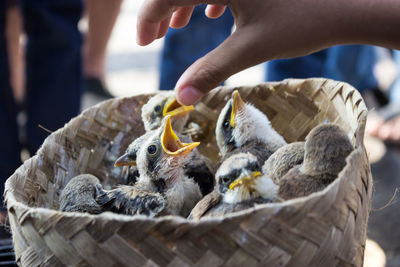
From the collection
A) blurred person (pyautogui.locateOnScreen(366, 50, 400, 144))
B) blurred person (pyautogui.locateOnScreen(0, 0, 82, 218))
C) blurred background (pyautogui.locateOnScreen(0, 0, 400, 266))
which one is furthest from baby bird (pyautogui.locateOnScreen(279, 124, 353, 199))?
blurred person (pyautogui.locateOnScreen(366, 50, 400, 144))

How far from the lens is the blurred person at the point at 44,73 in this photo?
13.4ft

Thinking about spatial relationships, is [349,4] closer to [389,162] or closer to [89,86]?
[389,162]

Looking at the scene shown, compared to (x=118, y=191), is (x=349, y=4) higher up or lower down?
higher up

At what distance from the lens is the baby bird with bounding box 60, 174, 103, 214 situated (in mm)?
2027

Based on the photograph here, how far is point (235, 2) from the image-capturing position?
1771 mm

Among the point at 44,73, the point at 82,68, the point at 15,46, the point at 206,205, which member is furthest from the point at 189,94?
the point at 15,46

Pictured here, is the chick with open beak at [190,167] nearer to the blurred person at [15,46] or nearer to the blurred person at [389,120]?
the blurred person at [15,46]

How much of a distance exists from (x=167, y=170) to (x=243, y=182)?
0.50 metres

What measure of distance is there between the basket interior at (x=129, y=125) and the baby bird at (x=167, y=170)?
0.28 m

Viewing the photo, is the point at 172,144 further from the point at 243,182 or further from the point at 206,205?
the point at 243,182

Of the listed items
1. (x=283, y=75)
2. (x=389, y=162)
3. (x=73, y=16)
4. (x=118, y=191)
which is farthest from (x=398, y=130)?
(x=118, y=191)

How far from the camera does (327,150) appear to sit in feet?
5.96

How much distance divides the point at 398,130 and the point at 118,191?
11.3ft

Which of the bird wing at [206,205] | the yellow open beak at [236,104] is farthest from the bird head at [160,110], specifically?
the bird wing at [206,205]
